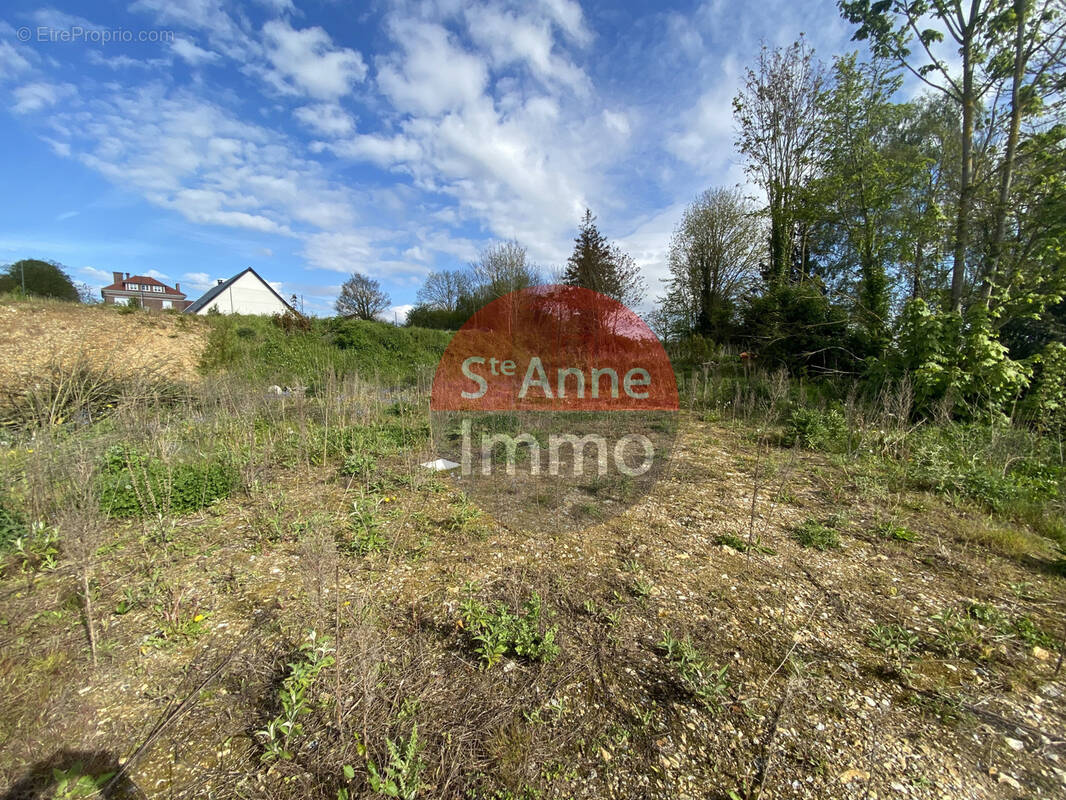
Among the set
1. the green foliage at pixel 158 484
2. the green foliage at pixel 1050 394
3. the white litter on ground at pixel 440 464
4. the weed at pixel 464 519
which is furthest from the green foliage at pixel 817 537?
the green foliage at pixel 158 484

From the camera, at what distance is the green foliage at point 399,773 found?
1.21m

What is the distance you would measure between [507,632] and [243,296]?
28486mm

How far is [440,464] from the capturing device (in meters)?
4.58

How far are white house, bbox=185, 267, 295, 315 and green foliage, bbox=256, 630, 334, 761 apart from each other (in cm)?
2493

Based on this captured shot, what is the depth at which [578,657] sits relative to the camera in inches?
72.2

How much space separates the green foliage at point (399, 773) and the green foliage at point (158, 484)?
111 inches

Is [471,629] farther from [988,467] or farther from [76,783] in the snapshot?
[988,467]

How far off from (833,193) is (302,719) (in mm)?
12032

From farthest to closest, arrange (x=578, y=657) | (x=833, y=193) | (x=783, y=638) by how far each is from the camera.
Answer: (x=833, y=193) < (x=783, y=638) < (x=578, y=657)

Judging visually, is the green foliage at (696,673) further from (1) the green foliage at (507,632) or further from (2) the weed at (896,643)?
(2) the weed at (896,643)

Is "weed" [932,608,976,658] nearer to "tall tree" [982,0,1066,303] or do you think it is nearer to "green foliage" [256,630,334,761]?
"green foliage" [256,630,334,761]

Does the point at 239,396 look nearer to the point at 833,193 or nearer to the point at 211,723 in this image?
the point at 211,723

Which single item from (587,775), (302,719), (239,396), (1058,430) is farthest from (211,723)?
(1058,430)

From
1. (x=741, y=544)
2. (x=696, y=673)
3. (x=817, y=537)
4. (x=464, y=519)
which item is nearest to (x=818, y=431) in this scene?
(x=817, y=537)
